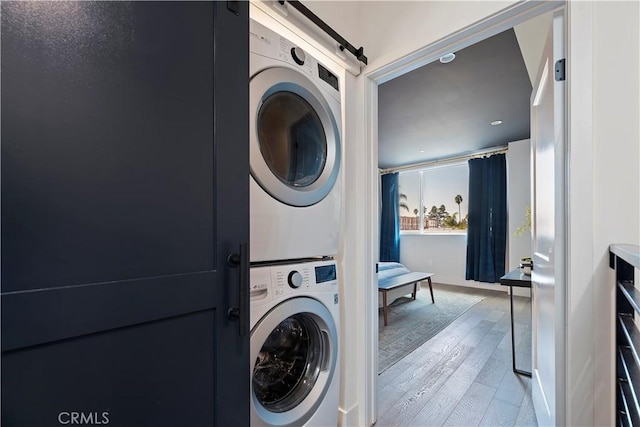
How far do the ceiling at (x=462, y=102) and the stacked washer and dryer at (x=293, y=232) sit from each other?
5.23 feet

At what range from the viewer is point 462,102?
3.13 metres

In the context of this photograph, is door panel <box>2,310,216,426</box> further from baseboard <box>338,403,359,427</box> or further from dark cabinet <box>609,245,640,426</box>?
dark cabinet <box>609,245,640,426</box>

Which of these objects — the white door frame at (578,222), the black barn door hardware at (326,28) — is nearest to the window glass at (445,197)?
the black barn door hardware at (326,28)

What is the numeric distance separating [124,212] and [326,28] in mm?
1199

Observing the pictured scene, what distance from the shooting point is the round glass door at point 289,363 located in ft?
3.90

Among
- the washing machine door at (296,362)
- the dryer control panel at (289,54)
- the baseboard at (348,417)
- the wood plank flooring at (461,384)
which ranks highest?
the dryer control panel at (289,54)

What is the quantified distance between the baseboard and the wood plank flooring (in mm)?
195

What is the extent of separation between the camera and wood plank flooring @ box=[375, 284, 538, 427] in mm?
1706

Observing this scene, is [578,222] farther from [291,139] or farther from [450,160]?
[450,160]

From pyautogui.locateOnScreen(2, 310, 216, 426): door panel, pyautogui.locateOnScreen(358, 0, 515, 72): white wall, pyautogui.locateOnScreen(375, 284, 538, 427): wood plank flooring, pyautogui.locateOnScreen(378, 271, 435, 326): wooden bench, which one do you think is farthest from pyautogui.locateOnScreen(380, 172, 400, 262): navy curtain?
pyautogui.locateOnScreen(2, 310, 216, 426): door panel

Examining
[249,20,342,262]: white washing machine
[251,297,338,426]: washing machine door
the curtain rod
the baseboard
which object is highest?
the curtain rod

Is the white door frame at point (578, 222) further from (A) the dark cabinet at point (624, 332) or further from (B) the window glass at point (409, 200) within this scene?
(B) the window glass at point (409, 200)

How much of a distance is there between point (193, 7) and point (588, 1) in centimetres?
130

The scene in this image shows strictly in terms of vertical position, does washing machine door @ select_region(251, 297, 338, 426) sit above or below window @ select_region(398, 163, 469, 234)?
below
